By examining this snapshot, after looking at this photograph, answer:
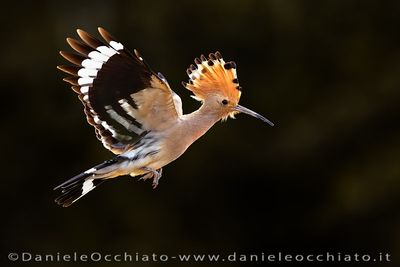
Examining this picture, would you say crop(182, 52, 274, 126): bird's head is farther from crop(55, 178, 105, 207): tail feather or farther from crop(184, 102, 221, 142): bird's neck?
crop(55, 178, 105, 207): tail feather

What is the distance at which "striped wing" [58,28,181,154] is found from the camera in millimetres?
2541

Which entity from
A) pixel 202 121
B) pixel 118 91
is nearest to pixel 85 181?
pixel 118 91

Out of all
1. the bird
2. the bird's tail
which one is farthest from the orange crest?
the bird's tail

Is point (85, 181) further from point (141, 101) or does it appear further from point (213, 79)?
point (213, 79)

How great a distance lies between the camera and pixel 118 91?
2602 millimetres

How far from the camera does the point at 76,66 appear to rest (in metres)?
2.66

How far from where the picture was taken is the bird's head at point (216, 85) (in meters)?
2.55

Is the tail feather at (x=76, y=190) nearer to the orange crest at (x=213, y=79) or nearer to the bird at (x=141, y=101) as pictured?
the bird at (x=141, y=101)

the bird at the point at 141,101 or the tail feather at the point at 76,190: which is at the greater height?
the bird at the point at 141,101

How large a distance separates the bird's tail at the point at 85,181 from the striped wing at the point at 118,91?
0.12 meters

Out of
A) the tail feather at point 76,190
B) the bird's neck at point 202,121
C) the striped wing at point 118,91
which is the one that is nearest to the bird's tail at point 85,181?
the tail feather at point 76,190

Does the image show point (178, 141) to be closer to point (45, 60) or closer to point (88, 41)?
point (88, 41)

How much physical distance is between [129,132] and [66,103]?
10.5 feet

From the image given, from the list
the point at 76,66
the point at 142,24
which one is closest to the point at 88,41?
the point at 76,66
